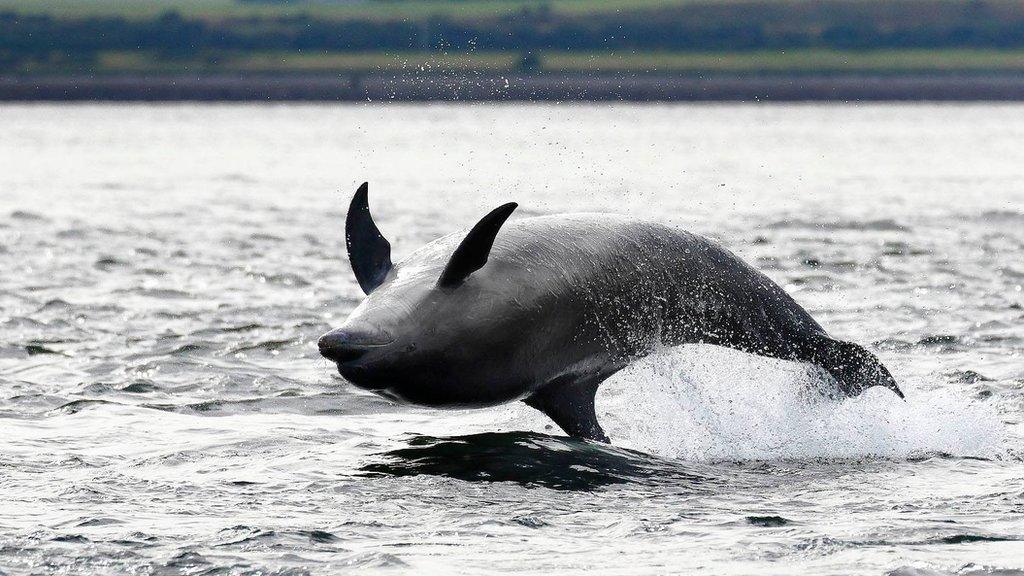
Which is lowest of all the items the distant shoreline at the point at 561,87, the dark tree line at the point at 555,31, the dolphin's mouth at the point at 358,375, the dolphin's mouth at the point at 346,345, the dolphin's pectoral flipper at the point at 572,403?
the distant shoreline at the point at 561,87

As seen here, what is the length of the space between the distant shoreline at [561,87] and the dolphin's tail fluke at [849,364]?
325 ft

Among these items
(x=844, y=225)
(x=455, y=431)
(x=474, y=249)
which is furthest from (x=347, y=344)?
(x=844, y=225)

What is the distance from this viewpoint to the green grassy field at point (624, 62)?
12162 cm

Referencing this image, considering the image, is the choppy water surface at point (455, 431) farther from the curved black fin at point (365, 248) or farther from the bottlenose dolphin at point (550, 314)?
the curved black fin at point (365, 248)

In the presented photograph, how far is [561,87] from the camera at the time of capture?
10919cm

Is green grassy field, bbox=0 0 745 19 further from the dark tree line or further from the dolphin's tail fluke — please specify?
the dolphin's tail fluke

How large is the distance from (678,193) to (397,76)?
93.7 metres

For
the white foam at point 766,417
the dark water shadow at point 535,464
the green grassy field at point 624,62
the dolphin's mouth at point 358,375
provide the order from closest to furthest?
the dolphin's mouth at point 358,375
the dark water shadow at point 535,464
the white foam at point 766,417
the green grassy field at point 624,62

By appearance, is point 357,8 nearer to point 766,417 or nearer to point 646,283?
point 766,417

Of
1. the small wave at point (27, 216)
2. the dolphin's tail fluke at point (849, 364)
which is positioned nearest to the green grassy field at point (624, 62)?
the small wave at point (27, 216)

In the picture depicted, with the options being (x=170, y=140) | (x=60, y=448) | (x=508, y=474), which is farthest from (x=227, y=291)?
(x=170, y=140)

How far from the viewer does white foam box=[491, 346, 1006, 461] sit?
10.3 meters

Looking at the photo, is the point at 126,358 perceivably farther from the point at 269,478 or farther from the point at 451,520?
the point at 451,520

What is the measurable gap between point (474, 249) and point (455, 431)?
2318 mm
